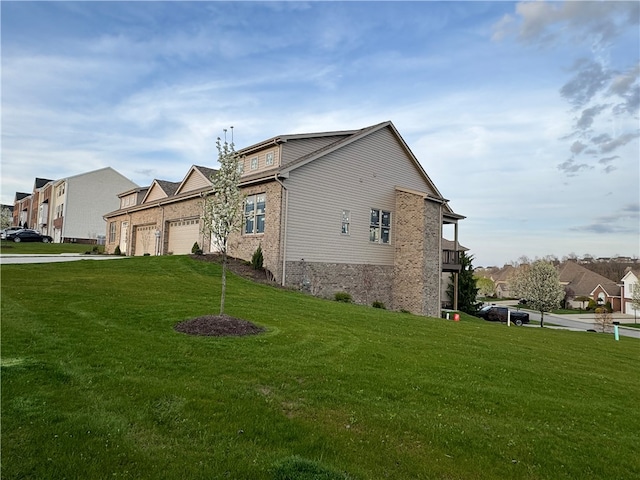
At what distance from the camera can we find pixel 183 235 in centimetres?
2558

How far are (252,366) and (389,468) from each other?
10.2ft

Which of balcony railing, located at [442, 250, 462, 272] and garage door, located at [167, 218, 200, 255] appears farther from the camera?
balcony railing, located at [442, 250, 462, 272]

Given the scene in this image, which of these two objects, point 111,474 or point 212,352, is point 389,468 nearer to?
point 111,474

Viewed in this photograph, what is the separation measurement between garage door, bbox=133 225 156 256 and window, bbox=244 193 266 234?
11735 millimetres

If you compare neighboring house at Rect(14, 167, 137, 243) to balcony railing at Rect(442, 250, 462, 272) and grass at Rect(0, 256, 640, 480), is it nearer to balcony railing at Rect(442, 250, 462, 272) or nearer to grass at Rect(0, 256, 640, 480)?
balcony railing at Rect(442, 250, 462, 272)

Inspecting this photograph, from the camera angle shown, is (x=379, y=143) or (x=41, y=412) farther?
(x=379, y=143)

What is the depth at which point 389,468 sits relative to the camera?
3.79 m

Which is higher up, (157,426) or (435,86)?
(435,86)

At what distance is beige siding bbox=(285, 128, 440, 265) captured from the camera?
745 inches

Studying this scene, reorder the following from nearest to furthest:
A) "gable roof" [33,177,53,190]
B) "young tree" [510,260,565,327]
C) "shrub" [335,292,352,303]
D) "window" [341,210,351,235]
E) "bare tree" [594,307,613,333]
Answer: "shrub" [335,292,352,303] < "window" [341,210,351,235] < "bare tree" [594,307,613,333] < "young tree" [510,260,565,327] < "gable roof" [33,177,53,190]

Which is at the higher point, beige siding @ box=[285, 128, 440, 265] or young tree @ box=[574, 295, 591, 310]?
beige siding @ box=[285, 128, 440, 265]

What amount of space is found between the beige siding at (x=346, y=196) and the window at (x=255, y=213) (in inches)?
71.4

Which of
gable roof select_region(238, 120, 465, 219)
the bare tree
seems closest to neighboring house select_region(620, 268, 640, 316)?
the bare tree

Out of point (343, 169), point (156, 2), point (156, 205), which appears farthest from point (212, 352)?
point (156, 205)
